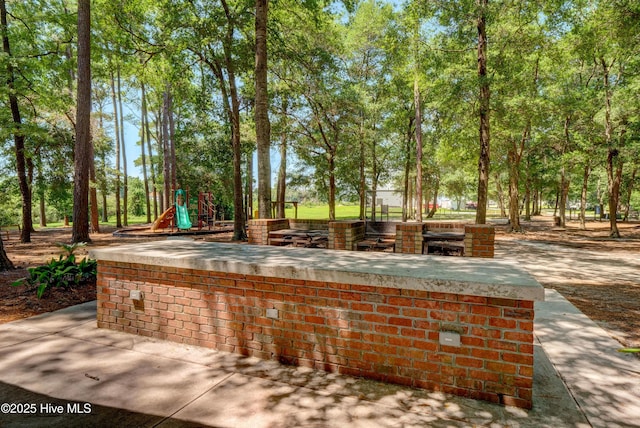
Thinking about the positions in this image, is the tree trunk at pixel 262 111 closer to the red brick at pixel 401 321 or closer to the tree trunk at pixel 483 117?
the red brick at pixel 401 321

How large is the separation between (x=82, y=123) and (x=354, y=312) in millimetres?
11057

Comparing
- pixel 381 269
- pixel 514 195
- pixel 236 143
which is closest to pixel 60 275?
pixel 381 269

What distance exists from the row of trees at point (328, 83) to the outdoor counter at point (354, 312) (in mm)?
4834

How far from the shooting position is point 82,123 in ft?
32.0

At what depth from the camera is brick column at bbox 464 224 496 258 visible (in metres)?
5.57

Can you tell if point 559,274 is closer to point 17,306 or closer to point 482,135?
point 482,135

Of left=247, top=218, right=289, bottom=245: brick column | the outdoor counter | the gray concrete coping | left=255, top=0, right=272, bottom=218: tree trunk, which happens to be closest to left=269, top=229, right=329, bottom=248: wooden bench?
left=247, top=218, right=289, bottom=245: brick column

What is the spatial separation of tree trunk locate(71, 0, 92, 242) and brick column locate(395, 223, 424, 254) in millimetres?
9920

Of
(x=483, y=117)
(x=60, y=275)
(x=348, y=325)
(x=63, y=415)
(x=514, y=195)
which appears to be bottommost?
(x=63, y=415)

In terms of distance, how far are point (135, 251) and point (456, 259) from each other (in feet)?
12.6

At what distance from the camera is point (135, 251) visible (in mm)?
3842

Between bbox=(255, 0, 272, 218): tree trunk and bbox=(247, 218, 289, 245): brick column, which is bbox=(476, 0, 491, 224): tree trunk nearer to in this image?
bbox=(255, 0, 272, 218): tree trunk

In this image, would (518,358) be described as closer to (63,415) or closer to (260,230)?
(63,415)

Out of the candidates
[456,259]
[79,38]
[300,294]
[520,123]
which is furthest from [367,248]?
[520,123]
